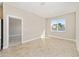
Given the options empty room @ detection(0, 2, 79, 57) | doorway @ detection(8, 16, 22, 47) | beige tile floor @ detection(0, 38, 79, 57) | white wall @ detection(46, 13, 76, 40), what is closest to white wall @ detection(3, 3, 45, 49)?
empty room @ detection(0, 2, 79, 57)

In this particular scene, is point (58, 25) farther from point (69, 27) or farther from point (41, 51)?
point (41, 51)

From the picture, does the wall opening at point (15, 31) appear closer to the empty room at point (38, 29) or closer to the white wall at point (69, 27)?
the empty room at point (38, 29)

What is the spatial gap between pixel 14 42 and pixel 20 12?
68.4 inches

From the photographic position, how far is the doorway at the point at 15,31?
5.08m

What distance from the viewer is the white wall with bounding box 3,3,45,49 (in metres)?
Answer: 4.77

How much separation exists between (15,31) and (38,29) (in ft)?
10.8

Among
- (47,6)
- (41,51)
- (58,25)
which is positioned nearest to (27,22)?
(47,6)

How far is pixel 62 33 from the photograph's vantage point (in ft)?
25.6

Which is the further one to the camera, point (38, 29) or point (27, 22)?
point (38, 29)

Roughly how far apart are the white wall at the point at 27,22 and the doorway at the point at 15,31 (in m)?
0.28

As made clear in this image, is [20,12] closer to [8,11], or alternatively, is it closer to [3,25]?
[8,11]

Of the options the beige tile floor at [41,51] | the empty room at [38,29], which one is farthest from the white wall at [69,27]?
the beige tile floor at [41,51]

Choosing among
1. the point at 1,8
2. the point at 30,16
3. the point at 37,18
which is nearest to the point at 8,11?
the point at 1,8

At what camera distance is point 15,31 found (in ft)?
18.1
